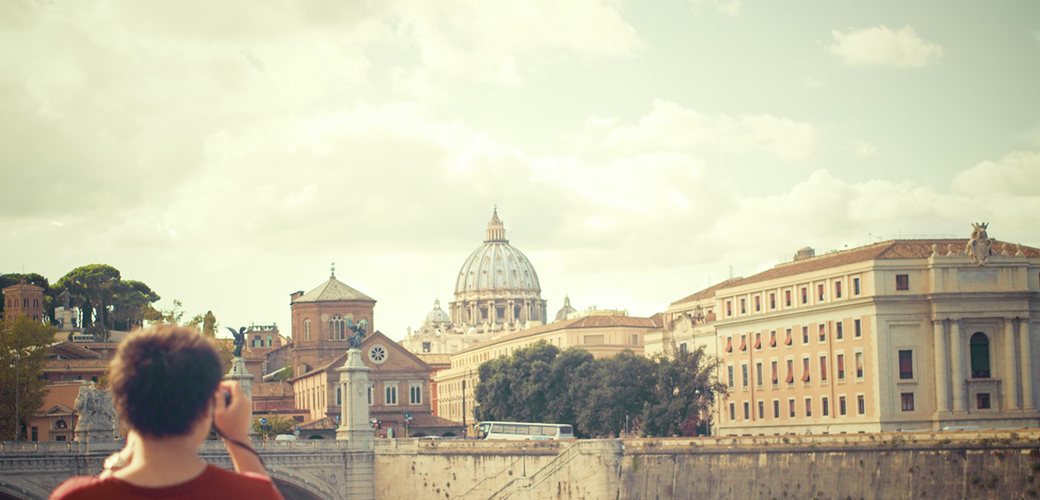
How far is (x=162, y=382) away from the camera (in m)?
6.06

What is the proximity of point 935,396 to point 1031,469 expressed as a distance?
69.2 ft

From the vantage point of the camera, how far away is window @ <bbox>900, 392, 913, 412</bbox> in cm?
7962

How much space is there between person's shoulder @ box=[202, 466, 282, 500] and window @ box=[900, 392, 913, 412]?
76991 mm

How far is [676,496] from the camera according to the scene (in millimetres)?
72062

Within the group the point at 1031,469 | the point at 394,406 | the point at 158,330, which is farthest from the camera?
the point at 394,406

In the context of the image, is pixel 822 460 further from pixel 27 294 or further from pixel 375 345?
pixel 27 294

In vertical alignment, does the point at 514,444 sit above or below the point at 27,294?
below

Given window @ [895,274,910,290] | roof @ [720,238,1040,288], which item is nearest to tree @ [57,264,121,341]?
roof @ [720,238,1040,288]

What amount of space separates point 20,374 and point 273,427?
2133 centimetres

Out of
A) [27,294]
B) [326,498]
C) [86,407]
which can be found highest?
[27,294]

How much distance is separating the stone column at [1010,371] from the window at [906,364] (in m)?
4.73

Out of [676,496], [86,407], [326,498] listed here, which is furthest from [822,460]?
[86,407]

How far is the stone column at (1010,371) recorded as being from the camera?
7825cm

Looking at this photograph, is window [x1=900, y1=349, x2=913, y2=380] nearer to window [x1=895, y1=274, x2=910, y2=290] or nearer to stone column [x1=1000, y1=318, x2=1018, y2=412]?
window [x1=895, y1=274, x2=910, y2=290]
